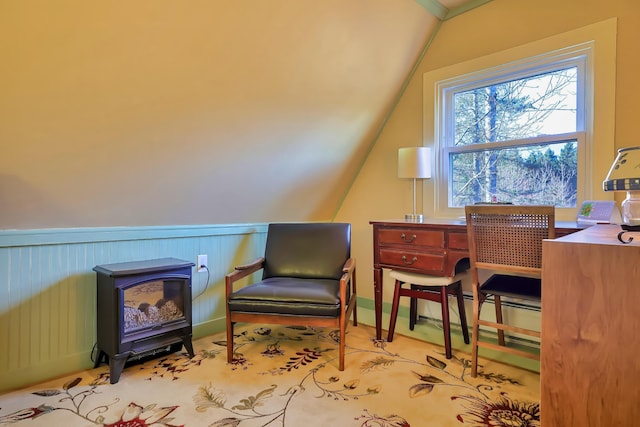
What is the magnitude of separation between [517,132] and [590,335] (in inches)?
70.2

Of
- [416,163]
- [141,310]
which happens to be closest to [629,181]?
[416,163]

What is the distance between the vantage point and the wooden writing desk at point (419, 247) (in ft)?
6.92

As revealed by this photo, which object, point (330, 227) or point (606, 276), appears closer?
point (606, 276)

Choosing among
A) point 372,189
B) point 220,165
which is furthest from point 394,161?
point 220,165

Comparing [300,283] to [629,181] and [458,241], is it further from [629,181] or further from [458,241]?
[629,181]

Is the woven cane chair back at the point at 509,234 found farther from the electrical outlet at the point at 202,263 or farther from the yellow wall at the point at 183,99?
the electrical outlet at the point at 202,263

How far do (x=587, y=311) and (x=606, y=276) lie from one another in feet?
0.36

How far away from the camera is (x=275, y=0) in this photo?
180cm

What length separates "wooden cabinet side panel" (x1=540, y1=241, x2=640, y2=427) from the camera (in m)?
0.92

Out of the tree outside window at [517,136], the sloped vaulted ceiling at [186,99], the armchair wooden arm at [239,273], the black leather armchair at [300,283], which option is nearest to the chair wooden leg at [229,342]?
the black leather armchair at [300,283]

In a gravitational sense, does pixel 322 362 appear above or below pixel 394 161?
below

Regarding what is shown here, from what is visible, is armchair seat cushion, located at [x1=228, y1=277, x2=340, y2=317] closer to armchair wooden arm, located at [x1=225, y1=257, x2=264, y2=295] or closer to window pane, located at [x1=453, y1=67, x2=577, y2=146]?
armchair wooden arm, located at [x1=225, y1=257, x2=264, y2=295]

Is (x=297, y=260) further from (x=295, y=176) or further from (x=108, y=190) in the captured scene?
(x=108, y=190)

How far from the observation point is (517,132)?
240 cm
